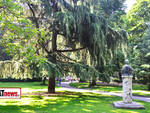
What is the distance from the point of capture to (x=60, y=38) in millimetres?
14617

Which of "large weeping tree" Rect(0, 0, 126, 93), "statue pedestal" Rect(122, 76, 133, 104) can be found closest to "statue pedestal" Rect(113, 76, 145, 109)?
"statue pedestal" Rect(122, 76, 133, 104)

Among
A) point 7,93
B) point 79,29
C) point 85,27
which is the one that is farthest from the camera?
point 85,27

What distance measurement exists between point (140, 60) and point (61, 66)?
378 inches

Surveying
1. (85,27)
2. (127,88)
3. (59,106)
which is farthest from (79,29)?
(59,106)

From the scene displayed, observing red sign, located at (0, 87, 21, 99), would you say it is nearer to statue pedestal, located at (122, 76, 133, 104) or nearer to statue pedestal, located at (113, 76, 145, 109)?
statue pedestal, located at (113, 76, 145, 109)

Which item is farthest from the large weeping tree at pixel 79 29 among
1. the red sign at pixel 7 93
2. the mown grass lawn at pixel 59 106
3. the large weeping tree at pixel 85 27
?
the red sign at pixel 7 93

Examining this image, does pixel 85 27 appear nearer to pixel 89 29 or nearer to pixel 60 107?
pixel 89 29

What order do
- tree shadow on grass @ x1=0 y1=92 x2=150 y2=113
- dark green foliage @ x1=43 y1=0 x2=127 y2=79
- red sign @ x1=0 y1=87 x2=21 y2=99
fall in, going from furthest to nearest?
dark green foliage @ x1=43 y1=0 x2=127 y2=79, red sign @ x1=0 y1=87 x2=21 y2=99, tree shadow on grass @ x1=0 y1=92 x2=150 y2=113

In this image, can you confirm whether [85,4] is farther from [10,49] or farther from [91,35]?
[10,49]

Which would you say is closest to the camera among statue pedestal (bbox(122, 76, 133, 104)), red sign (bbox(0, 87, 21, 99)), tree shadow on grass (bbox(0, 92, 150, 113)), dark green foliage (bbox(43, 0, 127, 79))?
tree shadow on grass (bbox(0, 92, 150, 113))

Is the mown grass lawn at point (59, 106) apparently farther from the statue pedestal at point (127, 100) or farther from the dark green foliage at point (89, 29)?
the dark green foliage at point (89, 29)

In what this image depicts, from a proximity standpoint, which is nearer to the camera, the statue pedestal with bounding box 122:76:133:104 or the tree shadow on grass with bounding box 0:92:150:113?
the tree shadow on grass with bounding box 0:92:150:113

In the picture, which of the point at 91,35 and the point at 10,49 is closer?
the point at 10,49

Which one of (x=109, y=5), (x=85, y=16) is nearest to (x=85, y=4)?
(x=85, y=16)
